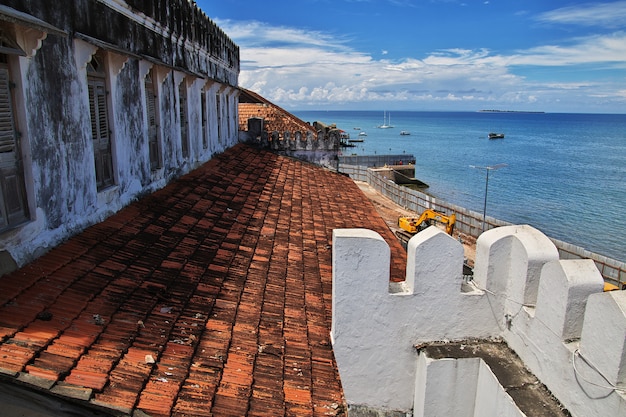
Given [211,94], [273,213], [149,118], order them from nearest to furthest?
[149,118] < [273,213] < [211,94]

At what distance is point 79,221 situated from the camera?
18.9ft

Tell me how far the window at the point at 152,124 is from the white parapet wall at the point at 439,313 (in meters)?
5.69

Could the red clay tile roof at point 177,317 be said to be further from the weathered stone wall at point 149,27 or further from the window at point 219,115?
the window at point 219,115

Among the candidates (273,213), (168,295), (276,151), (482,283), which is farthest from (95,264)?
(276,151)

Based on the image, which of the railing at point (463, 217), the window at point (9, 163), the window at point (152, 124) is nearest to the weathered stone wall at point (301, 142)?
the railing at point (463, 217)

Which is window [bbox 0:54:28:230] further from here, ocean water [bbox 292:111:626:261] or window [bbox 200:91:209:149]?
ocean water [bbox 292:111:626:261]

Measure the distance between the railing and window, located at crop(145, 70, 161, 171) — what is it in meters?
13.8

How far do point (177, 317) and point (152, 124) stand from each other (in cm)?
532

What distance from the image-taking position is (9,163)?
15.1 feet

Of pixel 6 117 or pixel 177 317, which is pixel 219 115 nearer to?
pixel 6 117

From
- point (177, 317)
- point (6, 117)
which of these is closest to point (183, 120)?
point (6, 117)

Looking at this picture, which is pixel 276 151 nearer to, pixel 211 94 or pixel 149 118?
pixel 211 94

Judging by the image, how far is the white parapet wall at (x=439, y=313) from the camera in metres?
3.84

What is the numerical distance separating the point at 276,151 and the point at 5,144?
1386cm
